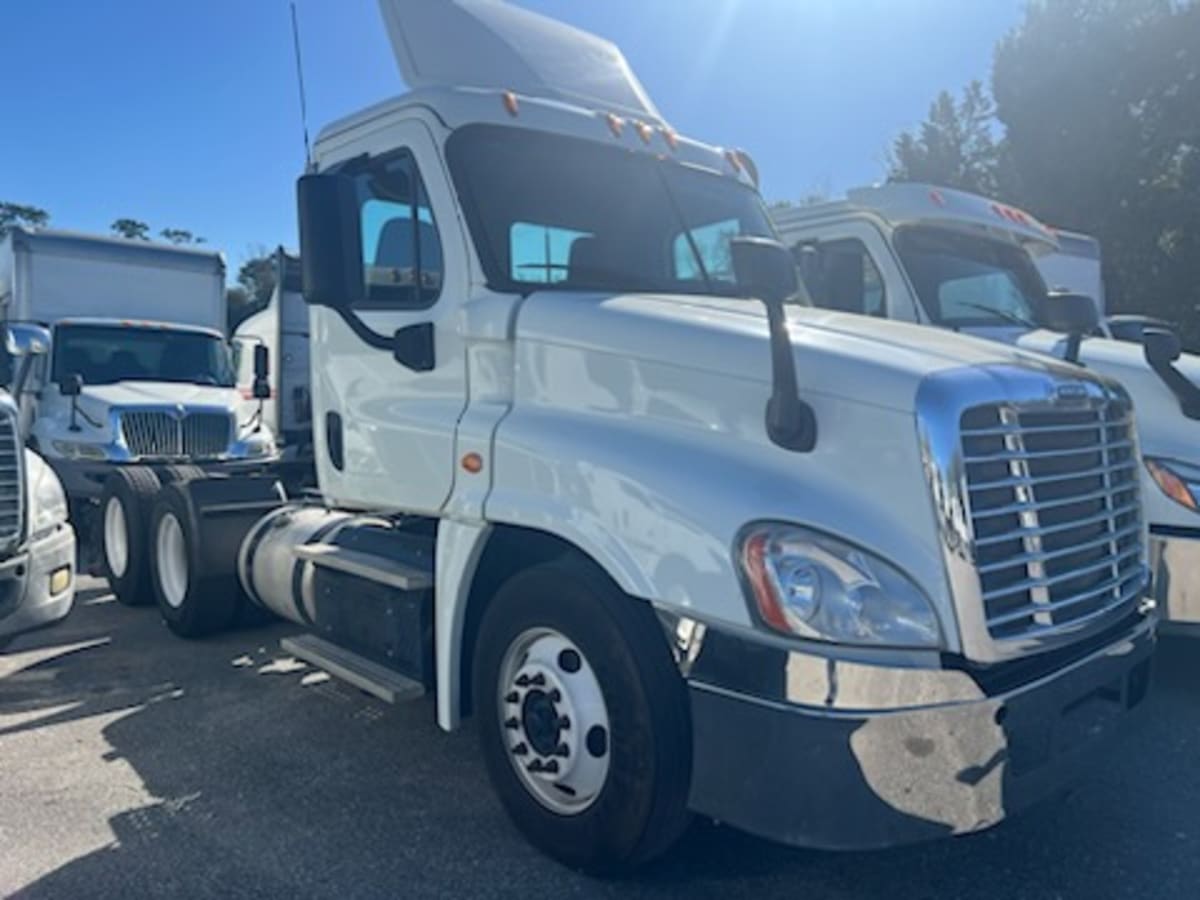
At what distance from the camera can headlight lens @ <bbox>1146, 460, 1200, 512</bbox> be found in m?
4.65

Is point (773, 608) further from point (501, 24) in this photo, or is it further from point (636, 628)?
point (501, 24)

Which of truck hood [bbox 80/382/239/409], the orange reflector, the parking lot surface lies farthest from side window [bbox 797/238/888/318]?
truck hood [bbox 80/382/239/409]

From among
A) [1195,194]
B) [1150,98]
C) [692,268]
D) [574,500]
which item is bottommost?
[574,500]

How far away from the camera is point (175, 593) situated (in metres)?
6.59

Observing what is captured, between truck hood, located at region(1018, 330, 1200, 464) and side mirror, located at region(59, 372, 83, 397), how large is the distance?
9.20 metres

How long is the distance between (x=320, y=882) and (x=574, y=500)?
1539mm

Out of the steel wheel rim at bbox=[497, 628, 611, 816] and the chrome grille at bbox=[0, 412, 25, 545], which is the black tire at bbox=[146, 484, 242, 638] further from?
the steel wheel rim at bbox=[497, 628, 611, 816]

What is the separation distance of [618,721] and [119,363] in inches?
391

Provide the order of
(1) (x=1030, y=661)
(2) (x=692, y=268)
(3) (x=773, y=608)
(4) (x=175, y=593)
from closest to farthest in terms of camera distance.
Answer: (3) (x=773, y=608) < (1) (x=1030, y=661) < (2) (x=692, y=268) < (4) (x=175, y=593)

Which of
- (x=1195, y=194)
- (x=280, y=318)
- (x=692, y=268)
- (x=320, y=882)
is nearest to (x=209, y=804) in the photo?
(x=320, y=882)

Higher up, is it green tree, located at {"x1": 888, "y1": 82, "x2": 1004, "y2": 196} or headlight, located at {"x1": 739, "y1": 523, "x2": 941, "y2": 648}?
green tree, located at {"x1": 888, "y1": 82, "x2": 1004, "y2": 196}

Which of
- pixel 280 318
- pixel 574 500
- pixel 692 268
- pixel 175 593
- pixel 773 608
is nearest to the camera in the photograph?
pixel 773 608

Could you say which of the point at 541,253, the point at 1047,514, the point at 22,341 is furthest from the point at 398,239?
the point at 22,341

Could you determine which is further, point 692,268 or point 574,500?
point 692,268
